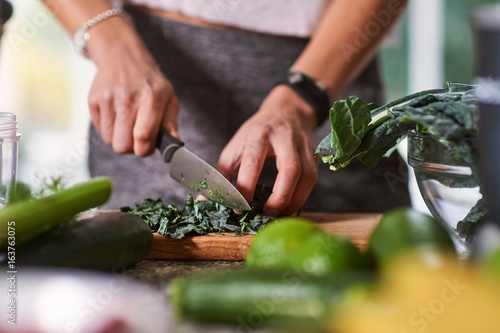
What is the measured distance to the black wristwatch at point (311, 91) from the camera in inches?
51.6

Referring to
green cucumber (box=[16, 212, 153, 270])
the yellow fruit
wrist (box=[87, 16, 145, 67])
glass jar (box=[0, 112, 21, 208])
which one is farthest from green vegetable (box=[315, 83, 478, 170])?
wrist (box=[87, 16, 145, 67])

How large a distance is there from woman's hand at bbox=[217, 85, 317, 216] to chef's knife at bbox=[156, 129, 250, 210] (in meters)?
0.05

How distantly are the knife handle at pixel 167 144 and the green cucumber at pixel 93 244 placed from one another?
1.13ft

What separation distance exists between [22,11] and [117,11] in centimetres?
392

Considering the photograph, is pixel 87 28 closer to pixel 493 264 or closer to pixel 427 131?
pixel 427 131

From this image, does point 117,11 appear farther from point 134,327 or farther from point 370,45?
point 134,327

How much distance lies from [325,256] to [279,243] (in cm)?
7

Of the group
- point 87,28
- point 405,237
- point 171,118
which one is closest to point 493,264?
point 405,237

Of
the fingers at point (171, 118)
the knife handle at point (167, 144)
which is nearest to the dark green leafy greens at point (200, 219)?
the knife handle at point (167, 144)

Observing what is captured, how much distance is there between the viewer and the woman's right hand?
1.21 metres

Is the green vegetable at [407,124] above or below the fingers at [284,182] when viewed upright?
above

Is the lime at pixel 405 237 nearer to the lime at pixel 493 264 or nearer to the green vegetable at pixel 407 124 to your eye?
the lime at pixel 493 264

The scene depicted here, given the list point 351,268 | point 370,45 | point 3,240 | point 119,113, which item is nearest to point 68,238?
point 3,240

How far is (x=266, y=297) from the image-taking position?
50cm
